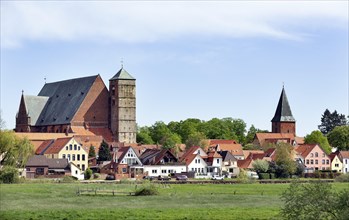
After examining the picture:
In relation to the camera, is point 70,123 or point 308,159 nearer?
point 308,159

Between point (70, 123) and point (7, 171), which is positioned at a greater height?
point (70, 123)

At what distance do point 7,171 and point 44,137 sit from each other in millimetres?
41968

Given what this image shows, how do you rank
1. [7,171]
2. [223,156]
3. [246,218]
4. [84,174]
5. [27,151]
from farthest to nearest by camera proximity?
1. [223,156]
2. [84,174]
3. [27,151]
4. [7,171]
5. [246,218]

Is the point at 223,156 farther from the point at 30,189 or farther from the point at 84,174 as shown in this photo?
the point at 30,189

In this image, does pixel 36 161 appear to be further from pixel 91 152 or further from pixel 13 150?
pixel 91 152

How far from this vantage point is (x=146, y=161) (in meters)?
107

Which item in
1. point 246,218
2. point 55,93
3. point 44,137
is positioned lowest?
point 246,218

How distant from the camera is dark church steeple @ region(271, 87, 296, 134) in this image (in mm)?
146875

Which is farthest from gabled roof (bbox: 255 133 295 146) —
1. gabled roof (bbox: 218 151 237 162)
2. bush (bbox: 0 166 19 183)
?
bush (bbox: 0 166 19 183)

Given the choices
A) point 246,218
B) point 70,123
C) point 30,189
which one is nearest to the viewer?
point 246,218

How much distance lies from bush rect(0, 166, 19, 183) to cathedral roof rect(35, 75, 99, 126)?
164 feet

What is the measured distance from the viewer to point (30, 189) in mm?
66312

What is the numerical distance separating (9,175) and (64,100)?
5679cm

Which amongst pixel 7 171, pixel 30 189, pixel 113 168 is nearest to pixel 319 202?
pixel 30 189
